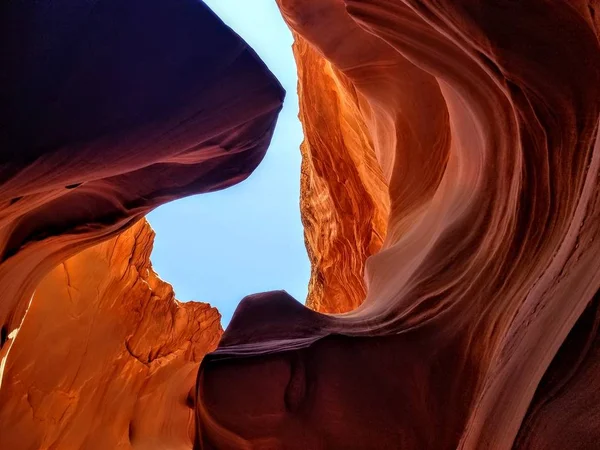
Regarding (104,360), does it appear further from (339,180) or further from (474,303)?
(474,303)

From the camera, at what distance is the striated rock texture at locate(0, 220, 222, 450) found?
7.09 metres

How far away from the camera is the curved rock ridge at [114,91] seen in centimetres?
312

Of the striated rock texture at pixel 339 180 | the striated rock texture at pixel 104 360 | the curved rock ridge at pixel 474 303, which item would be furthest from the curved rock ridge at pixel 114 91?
the striated rock texture at pixel 339 180

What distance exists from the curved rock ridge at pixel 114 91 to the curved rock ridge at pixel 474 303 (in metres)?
1.27

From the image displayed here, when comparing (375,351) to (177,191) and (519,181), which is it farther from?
(177,191)

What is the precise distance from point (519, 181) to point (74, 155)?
2628mm

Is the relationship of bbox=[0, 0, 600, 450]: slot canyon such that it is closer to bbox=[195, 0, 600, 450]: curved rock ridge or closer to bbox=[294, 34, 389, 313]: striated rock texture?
bbox=[195, 0, 600, 450]: curved rock ridge

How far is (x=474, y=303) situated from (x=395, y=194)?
9.11ft

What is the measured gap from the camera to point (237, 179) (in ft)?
16.9

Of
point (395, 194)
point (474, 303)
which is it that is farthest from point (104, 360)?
point (474, 303)

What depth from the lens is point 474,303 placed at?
3.30 meters

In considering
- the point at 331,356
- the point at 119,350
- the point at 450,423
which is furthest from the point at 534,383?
the point at 119,350

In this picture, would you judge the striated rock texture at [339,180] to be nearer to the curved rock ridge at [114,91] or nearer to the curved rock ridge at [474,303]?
the curved rock ridge at [474,303]

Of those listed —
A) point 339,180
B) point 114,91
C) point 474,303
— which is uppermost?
point 339,180
